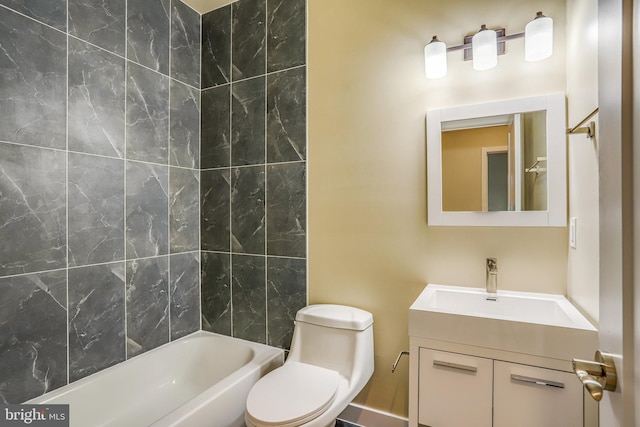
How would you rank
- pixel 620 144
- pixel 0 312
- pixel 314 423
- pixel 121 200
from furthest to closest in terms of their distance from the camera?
pixel 121 200, pixel 0 312, pixel 314 423, pixel 620 144

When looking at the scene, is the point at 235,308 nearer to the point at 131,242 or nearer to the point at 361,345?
the point at 131,242

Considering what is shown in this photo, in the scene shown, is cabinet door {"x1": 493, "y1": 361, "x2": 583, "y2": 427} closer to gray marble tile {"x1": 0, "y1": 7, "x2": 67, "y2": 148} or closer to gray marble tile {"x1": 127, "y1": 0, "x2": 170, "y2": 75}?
gray marble tile {"x1": 0, "y1": 7, "x2": 67, "y2": 148}

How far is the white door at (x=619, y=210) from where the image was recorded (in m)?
0.52

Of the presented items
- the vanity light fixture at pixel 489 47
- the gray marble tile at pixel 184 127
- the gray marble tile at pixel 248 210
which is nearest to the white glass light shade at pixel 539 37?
the vanity light fixture at pixel 489 47

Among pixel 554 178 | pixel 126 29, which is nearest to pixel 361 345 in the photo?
pixel 554 178

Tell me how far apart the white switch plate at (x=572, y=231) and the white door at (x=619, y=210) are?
0.96m

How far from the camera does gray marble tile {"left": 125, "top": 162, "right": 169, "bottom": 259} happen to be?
196cm

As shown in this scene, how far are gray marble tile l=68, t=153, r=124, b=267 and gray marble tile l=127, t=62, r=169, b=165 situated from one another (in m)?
0.18

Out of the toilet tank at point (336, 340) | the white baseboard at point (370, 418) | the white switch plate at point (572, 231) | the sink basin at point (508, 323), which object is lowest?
the white baseboard at point (370, 418)

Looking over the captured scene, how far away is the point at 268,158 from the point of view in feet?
7.02

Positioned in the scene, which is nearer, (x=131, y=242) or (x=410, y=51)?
(x=410, y=51)

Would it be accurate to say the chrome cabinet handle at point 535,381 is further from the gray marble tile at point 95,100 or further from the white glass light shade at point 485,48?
the gray marble tile at point 95,100

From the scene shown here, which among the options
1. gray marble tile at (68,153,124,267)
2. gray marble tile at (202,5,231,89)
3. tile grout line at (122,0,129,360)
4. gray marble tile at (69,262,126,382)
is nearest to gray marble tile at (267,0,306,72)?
gray marble tile at (202,5,231,89)

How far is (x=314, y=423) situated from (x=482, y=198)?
1296mm
